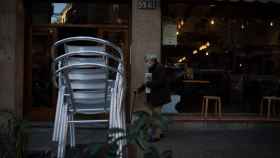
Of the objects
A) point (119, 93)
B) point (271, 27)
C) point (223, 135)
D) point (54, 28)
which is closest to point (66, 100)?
point (119, 93)

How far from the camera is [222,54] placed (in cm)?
1345

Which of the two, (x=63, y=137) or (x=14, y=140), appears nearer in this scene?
(x=14, y=140)

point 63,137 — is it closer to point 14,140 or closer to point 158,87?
point 14,140

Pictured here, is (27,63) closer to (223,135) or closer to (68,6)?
(68,6)

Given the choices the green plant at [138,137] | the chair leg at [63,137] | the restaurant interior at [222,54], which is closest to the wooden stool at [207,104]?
the restaurant interior at [222,54]

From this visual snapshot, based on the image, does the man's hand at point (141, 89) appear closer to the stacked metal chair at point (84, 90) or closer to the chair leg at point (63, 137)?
the stacked metal chair at point (84, 90)

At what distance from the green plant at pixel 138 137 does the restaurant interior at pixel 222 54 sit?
9674 millimetres

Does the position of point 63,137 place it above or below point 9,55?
below

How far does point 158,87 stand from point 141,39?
1956 millimetres

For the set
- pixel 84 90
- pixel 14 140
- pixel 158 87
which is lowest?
pixel 14 140

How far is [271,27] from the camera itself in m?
13.5

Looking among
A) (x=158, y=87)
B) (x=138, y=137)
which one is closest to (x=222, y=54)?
(x=158, y=87)

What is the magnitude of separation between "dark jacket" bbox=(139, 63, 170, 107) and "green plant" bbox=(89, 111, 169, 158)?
7.31m

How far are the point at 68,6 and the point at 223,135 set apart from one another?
16.6 ft
